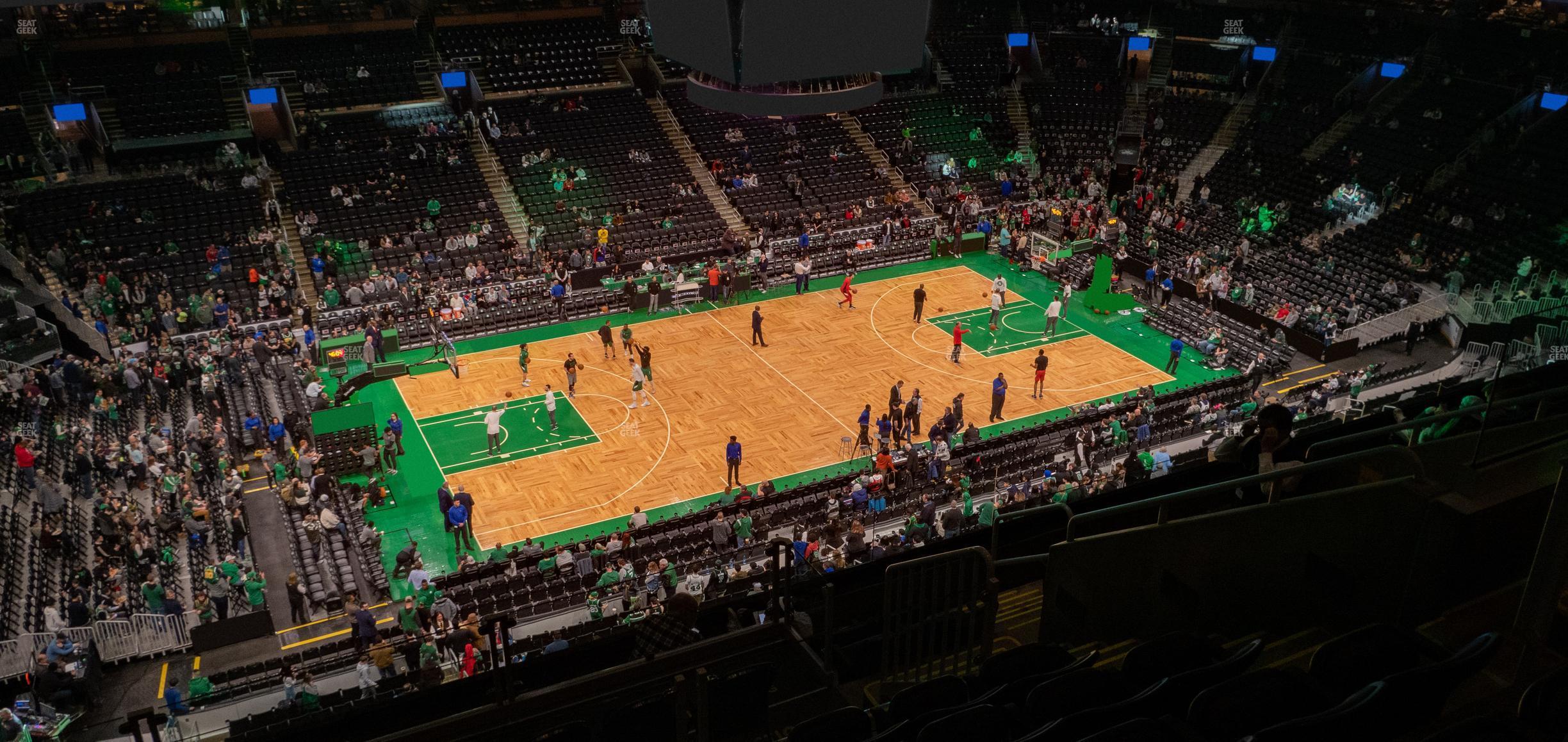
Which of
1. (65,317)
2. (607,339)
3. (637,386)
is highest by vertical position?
(65,317)

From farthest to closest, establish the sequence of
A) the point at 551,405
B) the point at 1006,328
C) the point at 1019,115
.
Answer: the point at 1019,115 → the point at 1006,328 → the point at 551,405

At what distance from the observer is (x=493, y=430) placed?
2320 cm

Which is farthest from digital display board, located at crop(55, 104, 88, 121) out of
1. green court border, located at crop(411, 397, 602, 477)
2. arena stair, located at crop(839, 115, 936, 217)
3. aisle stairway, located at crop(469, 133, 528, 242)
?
arena stair, located at crop(839, 115, 936, 217)

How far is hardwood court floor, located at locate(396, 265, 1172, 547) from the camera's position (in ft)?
73.5

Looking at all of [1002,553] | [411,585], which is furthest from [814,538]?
[1002,553]

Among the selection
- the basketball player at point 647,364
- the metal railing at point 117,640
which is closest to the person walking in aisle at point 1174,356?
the basketball player at point 647,364

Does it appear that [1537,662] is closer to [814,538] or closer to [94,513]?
[814,538]

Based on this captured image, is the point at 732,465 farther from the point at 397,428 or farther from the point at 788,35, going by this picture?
the point at 788,35

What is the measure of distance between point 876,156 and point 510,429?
2100cm

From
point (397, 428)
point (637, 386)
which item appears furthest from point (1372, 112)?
point (397, 428)

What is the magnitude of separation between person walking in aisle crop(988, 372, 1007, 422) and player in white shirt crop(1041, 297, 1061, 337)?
446cm

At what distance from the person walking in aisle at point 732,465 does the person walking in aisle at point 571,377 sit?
4.71 m

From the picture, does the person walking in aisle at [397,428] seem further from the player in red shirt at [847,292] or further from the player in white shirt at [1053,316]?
the player in white shirt at [1053,316]

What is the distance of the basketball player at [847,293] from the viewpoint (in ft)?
102
